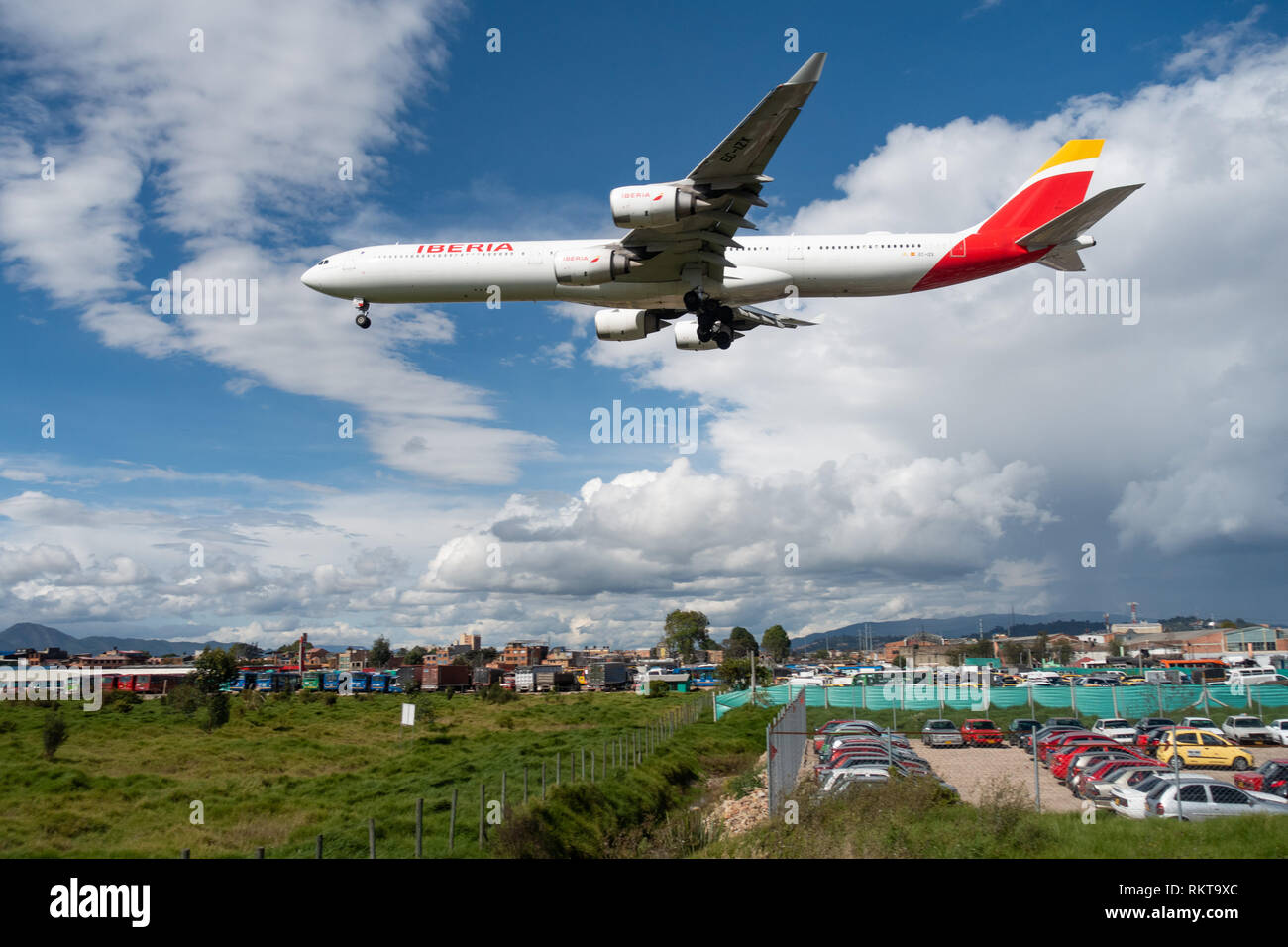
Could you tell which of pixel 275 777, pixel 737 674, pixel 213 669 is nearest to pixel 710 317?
pixel 275 777

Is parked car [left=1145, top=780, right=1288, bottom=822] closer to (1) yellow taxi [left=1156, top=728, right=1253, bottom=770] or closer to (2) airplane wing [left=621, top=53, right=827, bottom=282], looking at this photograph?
(1) yellow taxi [left=1156, top=728, right=1253, bottom=770]

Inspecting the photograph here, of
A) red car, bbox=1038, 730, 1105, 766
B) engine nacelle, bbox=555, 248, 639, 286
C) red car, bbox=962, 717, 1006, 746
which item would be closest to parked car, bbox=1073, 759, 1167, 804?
red car, bbox=1038, 730, 1105, 766

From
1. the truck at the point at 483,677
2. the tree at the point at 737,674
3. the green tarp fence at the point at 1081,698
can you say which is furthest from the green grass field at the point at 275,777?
the truck at the point at 483,677

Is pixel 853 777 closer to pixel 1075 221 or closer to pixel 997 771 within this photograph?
pixel 997 771

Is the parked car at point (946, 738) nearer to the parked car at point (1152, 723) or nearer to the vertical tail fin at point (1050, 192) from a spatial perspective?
the parked car at point (1152, 723)
